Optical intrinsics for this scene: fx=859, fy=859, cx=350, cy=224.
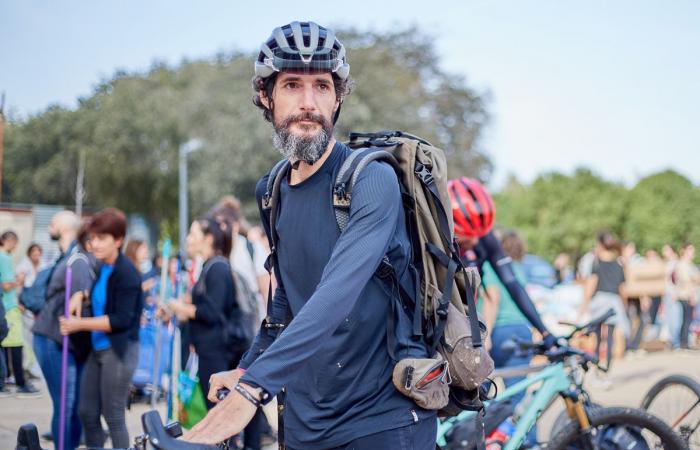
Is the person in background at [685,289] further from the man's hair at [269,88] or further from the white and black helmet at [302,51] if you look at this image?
the white and black helmet at [302,51]

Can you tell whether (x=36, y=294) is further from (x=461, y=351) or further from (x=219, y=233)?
(x=461, y=351)

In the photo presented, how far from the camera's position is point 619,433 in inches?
180

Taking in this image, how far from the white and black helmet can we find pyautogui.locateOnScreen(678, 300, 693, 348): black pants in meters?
15.4

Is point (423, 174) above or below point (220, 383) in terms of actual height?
above

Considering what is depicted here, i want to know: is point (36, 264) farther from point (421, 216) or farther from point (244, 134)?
point (244, 134)

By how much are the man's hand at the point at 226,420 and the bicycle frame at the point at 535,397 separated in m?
2.92

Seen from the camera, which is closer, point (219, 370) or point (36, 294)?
point (219, 370)

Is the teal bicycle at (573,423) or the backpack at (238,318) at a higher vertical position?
the backpack at (238,318)

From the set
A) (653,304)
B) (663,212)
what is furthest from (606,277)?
(663,212)

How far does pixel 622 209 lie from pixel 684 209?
18397 mm

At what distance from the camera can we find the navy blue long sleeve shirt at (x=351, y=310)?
7.23 feet

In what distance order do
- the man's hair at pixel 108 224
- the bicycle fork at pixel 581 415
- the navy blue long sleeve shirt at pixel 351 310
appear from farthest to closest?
the man's hair at pixel 108 224 < the bicycle fork at pixel 581 415 < the navy blue long sleeve shirt at pixel 351 310

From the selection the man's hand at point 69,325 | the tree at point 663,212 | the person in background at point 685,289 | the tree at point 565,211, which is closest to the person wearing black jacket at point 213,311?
the man's hand at point 69,325

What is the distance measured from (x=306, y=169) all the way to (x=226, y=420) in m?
0.95
